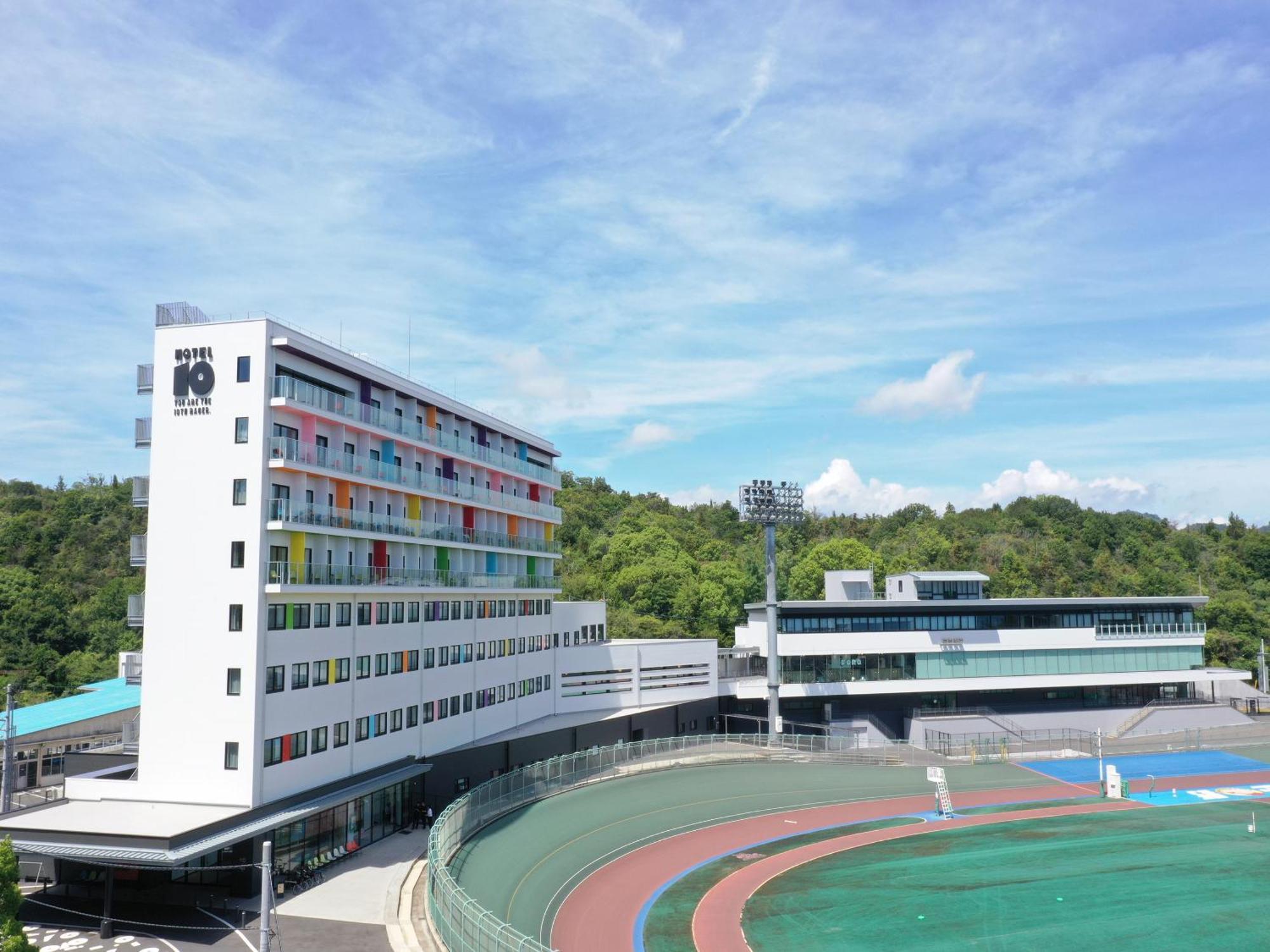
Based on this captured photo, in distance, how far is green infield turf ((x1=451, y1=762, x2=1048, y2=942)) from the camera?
3900cm

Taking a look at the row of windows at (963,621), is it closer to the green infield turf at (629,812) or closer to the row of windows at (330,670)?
the green infield turf at (629,812)

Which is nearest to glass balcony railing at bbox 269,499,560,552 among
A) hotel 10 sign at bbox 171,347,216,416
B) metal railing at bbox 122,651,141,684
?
hotel 10 sign at bbox 171,347,216,416

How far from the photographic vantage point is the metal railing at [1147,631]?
83375mm

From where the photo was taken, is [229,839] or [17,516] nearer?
[229,839]

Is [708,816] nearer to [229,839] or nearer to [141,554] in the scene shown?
[229,839]

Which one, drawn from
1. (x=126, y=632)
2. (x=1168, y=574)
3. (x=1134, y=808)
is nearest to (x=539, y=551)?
(x=1134, y=808)

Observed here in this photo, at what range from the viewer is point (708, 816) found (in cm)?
5288

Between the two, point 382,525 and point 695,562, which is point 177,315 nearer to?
point 382,525

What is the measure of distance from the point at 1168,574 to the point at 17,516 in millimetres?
159028

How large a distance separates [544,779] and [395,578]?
15.7 metres

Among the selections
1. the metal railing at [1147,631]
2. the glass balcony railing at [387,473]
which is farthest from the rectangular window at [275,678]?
the metal railing at [1147,631]

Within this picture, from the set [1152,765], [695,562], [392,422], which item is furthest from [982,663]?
[392,422]

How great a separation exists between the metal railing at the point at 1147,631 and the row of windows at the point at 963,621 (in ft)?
1.16

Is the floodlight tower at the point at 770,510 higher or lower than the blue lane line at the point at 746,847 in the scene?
higher
